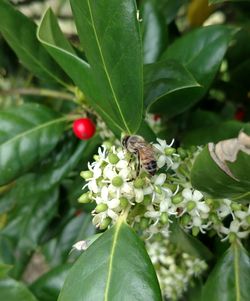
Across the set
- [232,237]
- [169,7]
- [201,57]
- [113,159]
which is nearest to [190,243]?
[232,237]

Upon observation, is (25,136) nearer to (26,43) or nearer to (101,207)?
(26,43)

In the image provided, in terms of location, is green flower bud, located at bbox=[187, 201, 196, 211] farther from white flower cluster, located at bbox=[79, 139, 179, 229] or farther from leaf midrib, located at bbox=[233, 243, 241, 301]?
leaf midrib, located at bbox=[233, 243, 241, 301]

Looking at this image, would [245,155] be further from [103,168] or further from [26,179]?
[26,179]

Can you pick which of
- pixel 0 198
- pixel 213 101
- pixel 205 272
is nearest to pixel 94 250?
pixel 205 272

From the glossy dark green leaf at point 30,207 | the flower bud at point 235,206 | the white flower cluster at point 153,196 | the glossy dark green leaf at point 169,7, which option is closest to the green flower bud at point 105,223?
the white flower cluster at point 153,196

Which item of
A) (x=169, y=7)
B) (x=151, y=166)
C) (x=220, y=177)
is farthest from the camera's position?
(x=169, y=7)
